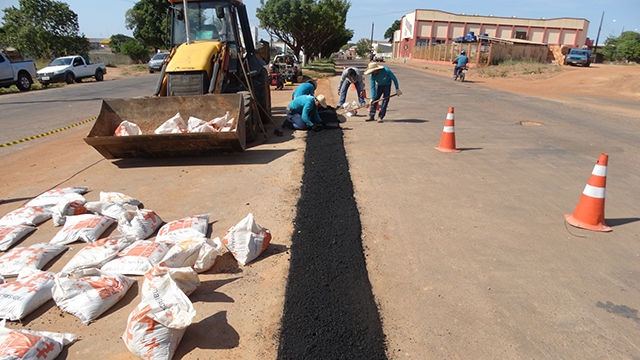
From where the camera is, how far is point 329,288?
10.0ft

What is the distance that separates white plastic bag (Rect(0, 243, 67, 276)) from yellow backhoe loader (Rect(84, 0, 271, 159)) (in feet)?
8.79

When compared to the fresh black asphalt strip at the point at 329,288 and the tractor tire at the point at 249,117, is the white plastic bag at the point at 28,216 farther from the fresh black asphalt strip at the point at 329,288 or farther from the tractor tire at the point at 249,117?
the tractor tire at the point at 249,117

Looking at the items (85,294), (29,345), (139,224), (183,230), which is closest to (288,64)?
(139,224)

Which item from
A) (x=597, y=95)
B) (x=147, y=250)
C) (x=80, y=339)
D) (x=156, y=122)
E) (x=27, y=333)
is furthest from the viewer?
(x=597, y=95)

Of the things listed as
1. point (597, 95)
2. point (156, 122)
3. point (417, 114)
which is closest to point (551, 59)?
point (597, 95)

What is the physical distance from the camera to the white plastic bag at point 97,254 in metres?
3.24

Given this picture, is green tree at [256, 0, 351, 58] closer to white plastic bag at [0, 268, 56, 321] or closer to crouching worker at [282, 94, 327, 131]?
crouching worker at [282, 94, 327, 131]

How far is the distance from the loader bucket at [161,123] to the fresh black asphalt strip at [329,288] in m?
1.98

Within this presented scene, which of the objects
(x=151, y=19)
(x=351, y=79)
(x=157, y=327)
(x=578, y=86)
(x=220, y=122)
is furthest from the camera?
(x=151, y=19)

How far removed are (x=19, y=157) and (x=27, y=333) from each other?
6107 millimetres

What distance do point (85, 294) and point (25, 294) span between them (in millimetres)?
414

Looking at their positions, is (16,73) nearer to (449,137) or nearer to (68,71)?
(68,71)

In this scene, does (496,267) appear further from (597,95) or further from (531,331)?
(597,95)

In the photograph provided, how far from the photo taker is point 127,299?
296 cm
